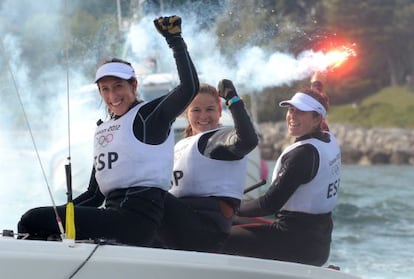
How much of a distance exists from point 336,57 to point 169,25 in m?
3.95

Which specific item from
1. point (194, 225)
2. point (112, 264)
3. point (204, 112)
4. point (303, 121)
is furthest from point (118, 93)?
point (303, 121)

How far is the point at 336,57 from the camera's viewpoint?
7.07 metres

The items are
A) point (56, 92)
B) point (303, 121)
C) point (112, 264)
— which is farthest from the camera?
point (56, 92)

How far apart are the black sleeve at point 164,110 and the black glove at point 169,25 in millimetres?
129

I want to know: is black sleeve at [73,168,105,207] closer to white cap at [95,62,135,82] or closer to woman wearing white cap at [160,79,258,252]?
woman wearing white cap at [160,79,258,252]

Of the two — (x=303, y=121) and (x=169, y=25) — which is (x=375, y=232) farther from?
(x=169, y=25)

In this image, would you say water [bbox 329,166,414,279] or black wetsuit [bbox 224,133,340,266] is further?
water [bbox 329,166,414,279]

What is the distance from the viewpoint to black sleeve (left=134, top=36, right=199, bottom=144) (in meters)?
3.24

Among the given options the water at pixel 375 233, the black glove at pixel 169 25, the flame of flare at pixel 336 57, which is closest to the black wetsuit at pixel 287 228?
the black glove at pixel 169 25

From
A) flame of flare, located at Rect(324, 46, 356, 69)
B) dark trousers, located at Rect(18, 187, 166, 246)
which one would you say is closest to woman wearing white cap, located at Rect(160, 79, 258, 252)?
dark trousers, located at Rect(18, 187, 166, 246)

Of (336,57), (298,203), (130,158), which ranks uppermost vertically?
(336,57)

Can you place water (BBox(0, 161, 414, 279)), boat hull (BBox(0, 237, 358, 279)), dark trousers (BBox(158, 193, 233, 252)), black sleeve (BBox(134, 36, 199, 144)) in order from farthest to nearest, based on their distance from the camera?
1. water (BBox(0, 161, 414, 279))
2. dark trousers (BBox(158, 193, 233, 252))
3. black sleeve (BBox(134, 36, 199, 144))
4. boat hull (BBox(0, 237, 358, 279))

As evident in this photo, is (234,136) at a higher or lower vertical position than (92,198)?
higher

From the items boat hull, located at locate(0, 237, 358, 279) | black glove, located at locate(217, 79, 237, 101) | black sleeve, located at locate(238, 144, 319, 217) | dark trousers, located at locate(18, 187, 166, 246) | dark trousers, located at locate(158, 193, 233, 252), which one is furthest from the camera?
black sleeve, located at locate(238, 144, 319, 217)
